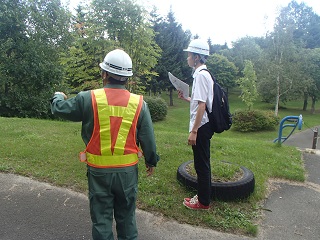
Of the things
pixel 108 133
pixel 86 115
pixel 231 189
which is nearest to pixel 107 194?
pixel 108 133

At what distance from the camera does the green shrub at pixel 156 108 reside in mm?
22094

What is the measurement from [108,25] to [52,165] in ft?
49.3

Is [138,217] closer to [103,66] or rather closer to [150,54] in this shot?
[103,66]

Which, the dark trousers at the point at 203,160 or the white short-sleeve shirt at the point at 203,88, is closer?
the white short-sleeve shirt at the point at 203,88

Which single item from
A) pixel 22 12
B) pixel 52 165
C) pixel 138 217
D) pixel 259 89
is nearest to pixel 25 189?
pixel 52 165

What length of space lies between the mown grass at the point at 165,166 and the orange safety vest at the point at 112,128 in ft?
4.67

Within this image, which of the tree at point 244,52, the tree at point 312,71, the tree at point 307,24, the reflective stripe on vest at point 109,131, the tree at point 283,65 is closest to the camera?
the reflective stripe on vest at point 109,131

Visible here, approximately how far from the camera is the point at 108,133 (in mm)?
2285

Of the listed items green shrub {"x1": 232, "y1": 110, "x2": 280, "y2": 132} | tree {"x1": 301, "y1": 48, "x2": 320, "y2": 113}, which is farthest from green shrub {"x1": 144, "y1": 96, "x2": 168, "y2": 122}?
tree {"x1": 301, "y1": 48, "x2": 320, "y2": 113}

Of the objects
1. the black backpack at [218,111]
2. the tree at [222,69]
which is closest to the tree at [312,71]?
the tree at [222,69]

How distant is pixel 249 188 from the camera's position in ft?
12.7

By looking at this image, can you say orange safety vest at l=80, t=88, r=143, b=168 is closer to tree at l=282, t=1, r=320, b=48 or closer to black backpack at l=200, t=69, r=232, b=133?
black backpack at l=200, t=69, r=232, b=133

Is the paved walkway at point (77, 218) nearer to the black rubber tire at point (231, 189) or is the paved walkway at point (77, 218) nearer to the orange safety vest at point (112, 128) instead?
the black rubber tire at point (231, 189)

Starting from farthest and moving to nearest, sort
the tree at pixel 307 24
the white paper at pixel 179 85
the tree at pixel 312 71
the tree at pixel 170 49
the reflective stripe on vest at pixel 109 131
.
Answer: the tree at pixel 307 24, the tree at pixel 312 71, the tree at pixel 170 49, the white paper at pixel 179 85, the reflective stripe on vest at pixel 109 131
